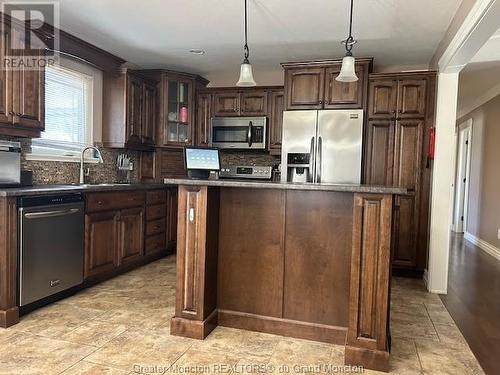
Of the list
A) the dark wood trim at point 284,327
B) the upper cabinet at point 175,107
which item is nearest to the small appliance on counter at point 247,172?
the upper cabinet at point 175,107

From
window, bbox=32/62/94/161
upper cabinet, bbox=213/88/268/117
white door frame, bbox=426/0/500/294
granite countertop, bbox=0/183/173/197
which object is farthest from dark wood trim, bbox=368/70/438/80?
window, bbox=32/62/94/161

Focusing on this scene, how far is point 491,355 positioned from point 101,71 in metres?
4.57

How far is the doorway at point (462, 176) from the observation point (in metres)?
7.04

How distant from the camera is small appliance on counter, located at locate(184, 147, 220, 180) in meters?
2.55

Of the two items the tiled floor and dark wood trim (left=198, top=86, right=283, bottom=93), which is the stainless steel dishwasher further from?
dark wood trim (left=198, top=86, right=283, bottom=93)

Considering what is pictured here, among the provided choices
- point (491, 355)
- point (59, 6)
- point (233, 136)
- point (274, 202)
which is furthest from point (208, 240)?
point (233, 136)

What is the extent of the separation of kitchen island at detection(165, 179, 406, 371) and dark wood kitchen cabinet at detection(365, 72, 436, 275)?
1.94 m

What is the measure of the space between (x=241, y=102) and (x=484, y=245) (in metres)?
4.45

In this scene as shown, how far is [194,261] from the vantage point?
241 cm

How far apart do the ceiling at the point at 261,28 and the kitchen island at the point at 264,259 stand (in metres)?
1.58

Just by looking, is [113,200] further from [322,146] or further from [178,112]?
[322,146]

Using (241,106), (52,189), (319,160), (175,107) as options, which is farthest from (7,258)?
(241,106)

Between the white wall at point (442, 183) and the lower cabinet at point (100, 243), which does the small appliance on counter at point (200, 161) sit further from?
the white wall at point (442, 183)

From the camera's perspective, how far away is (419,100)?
396cm
